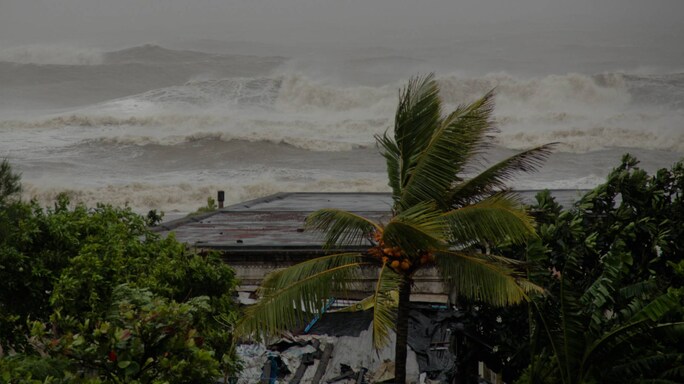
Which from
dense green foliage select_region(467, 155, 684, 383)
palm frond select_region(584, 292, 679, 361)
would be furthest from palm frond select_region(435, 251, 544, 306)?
palm frond select_region(584, 292, 679, 361)

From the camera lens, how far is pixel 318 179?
66188 millimetres

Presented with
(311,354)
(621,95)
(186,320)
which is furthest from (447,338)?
(621,95)

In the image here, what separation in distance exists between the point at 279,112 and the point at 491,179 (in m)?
Result: 66.4

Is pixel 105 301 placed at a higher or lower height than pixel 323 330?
higher

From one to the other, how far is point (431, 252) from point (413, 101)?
2005mm

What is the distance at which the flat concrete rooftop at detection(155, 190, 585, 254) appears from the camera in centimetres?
1480

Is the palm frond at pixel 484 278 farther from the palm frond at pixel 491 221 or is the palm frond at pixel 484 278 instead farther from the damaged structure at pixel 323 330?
the damaged structure at pixel 323 330

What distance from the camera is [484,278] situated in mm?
9508

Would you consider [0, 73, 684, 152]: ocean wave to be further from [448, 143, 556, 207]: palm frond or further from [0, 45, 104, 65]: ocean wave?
[448, 143, 556, 207]: palm frond

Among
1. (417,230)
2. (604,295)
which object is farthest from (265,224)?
(604,295)

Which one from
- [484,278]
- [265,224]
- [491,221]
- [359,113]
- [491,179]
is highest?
[359,113]

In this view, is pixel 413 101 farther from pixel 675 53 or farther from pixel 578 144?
pixel 675 53

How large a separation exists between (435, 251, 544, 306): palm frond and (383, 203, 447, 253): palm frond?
0.99 ft

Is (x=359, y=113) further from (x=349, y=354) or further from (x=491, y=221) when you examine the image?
(x=491, y=221)
